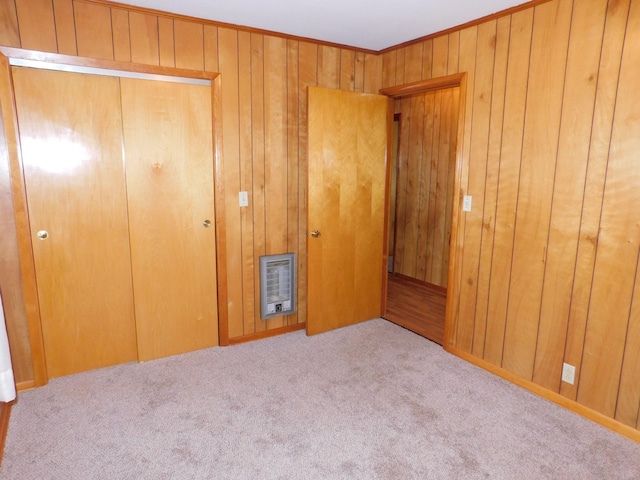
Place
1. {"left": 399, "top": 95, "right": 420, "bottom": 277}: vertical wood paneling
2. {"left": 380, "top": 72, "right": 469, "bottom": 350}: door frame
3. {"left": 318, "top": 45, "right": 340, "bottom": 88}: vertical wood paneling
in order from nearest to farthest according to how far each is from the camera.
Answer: {"left": 380, "top": 72, "right": 469, "bottom": 350}: door frame → {"left": 318, "top": 45, "right": 340, "bottom": 88}: vertical wood paneling → {"left": 399, "top": 95, "right": 420, "bottom": 277}: vertical wood paneling

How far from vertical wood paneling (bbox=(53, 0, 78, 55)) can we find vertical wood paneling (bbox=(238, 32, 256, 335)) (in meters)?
1.03

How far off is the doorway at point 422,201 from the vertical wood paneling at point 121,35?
2494mm

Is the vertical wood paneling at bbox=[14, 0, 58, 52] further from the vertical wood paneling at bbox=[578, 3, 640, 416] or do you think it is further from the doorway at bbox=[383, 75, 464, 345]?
the vertical wood paneling at bbox=[578, 3, 640, 416]

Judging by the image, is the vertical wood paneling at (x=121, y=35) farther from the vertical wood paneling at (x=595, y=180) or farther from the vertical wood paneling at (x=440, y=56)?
the vertical wood paneling at (x=595, y=180)

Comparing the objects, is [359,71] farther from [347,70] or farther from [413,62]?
[413,62]

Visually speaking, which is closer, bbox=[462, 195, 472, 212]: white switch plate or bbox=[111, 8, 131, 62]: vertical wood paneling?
bbox=[111, 8, 131, 62]: vertical wood paneling

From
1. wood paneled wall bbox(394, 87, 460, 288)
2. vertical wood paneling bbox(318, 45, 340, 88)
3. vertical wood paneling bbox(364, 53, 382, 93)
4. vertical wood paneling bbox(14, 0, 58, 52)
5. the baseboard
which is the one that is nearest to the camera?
the baseboard

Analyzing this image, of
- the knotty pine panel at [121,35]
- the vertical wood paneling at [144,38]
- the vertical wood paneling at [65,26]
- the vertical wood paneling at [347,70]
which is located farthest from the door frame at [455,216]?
the vertical wood paneling at [65,26]

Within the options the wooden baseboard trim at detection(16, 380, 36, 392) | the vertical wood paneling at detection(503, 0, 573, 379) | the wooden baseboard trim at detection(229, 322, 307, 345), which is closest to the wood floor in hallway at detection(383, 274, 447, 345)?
the vertical wood paneling at detection(503, 0, 573, 379)

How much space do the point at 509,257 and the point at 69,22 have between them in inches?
120

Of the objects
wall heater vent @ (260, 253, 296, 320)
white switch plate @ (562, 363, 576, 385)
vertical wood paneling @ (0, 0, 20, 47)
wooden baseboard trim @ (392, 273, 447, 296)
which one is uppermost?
vertical wood paneling @ (0, 0, 20, 47)

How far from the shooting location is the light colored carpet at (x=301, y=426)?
74.6 inches

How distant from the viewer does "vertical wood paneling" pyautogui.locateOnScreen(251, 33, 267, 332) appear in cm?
297

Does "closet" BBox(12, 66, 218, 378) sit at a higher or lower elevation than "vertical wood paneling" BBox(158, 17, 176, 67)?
lower
